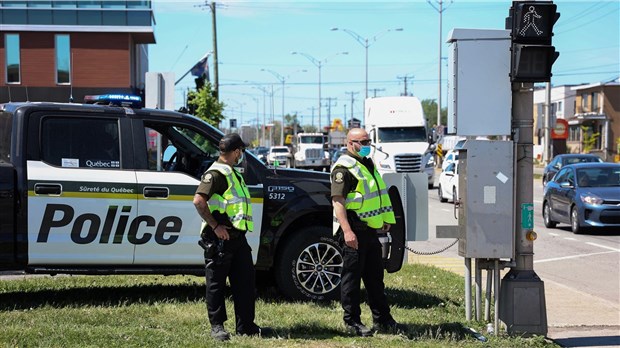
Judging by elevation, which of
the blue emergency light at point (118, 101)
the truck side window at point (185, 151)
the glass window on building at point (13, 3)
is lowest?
the truck side window at point (185, 151)

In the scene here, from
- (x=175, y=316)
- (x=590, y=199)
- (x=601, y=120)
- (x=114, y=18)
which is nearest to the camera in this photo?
(x=175, y=316)

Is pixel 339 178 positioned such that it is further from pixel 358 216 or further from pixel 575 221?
pixel 575 221

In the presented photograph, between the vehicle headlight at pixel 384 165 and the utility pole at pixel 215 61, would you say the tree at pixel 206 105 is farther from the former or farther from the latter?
the vehicle headlight at pixel 384 165

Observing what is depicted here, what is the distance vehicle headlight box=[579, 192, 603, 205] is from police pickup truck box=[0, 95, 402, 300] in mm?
10282

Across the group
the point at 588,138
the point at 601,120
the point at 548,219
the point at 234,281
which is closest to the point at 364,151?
the point at 234,281

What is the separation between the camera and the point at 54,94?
4206cm

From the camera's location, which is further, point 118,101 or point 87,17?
point 87,17

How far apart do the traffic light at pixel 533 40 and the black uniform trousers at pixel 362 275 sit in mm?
2004

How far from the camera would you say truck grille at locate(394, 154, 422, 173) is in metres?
34.8

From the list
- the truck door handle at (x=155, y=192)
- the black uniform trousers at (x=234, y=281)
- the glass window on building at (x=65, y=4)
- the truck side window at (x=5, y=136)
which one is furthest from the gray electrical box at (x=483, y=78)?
the glass window on building at (x=65, y=4)

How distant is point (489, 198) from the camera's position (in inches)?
299

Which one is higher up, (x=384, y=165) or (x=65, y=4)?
(x=65, y=4)

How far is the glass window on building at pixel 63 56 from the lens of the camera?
143 feet

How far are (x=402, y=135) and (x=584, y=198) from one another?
1788 cm
